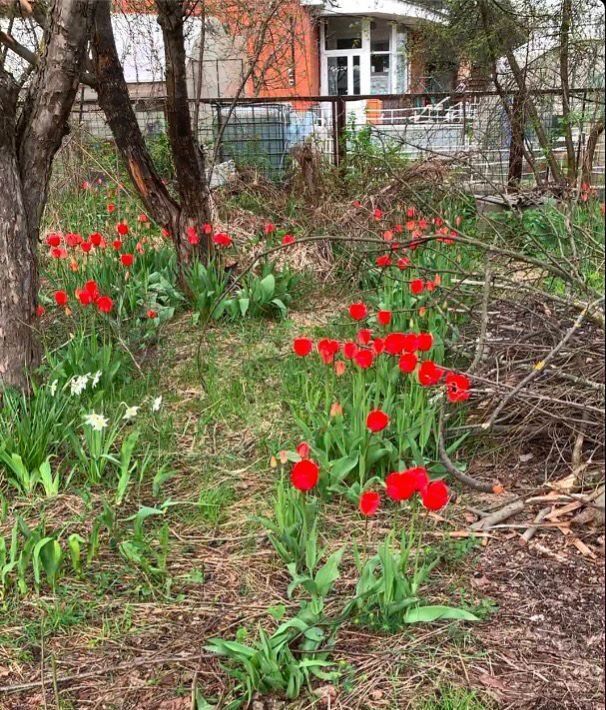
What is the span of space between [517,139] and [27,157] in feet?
16.5

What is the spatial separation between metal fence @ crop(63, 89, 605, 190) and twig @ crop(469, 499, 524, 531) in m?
3.75

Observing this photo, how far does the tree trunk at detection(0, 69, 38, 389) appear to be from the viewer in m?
2.97

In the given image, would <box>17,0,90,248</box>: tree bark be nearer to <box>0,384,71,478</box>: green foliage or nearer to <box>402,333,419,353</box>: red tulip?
<box>0,384,71,478</box>: green foliage

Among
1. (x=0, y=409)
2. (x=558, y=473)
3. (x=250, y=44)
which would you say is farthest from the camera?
(x=250, y=44)

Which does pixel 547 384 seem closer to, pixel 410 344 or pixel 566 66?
pixel 410 344

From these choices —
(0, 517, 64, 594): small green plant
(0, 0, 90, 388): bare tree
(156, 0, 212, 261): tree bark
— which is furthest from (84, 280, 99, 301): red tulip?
(156, 0, 212, 261): tree bark

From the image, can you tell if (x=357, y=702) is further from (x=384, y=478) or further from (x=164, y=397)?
(x=164, y=397)

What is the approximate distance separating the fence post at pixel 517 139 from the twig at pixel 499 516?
4817 millimetres

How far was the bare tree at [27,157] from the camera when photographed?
9.77 feet

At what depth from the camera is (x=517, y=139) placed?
22.3 ft

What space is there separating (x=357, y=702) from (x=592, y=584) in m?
0.78

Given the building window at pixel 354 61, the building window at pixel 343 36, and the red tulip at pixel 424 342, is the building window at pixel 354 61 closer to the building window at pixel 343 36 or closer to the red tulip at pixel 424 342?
the building window at pixel 343 36

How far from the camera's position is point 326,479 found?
96.7 inches

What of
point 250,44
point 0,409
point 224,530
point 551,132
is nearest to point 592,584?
point 224,530
